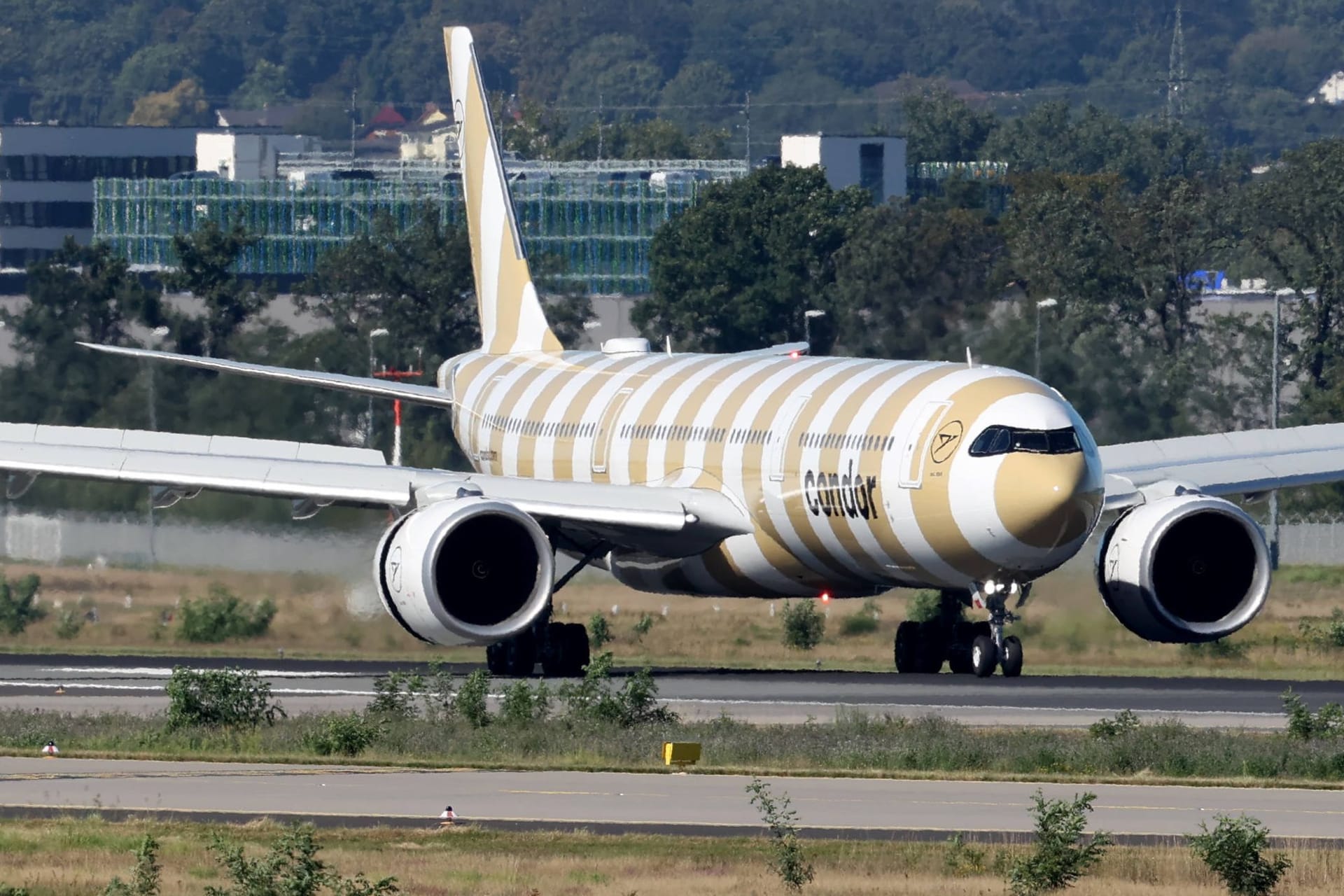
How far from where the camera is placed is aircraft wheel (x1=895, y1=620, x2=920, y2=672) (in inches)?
1569

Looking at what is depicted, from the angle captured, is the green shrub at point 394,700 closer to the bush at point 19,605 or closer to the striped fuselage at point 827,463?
the striped fuselage at point 827,463

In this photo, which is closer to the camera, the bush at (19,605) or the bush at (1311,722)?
the bush at (1311,722)

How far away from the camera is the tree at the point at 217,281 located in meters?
90.2

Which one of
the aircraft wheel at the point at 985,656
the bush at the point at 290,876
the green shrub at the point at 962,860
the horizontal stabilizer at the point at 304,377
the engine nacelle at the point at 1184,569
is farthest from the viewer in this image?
the horizontal stabilizer at the point at 304,377

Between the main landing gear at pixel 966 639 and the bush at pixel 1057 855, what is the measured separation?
51.0 feet

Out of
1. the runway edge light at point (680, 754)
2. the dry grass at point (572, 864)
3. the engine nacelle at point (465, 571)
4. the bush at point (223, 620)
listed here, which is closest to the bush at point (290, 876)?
the dry grass at point (572, 864)

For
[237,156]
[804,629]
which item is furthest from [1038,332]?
[237,156]

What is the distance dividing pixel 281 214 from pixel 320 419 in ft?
360

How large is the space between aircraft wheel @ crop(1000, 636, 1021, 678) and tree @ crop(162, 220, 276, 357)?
164 ft

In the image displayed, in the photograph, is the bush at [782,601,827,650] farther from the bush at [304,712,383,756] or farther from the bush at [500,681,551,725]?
the bush at [304,712,383,756]

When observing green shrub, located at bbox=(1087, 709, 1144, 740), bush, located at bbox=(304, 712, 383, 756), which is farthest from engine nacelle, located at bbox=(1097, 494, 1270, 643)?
bush, located at bbox=(304, 712, 383, 756)

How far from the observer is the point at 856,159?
176 meters

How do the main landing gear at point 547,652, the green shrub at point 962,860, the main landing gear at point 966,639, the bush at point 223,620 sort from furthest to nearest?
the bush at point 223,620 < the main landing gear at point 547,652 < the main landing gear at point 966,639 < the green shrub at point 962,860

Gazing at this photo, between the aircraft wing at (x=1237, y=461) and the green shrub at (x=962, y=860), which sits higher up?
the aircraft wing at (x=1237, y=461)
